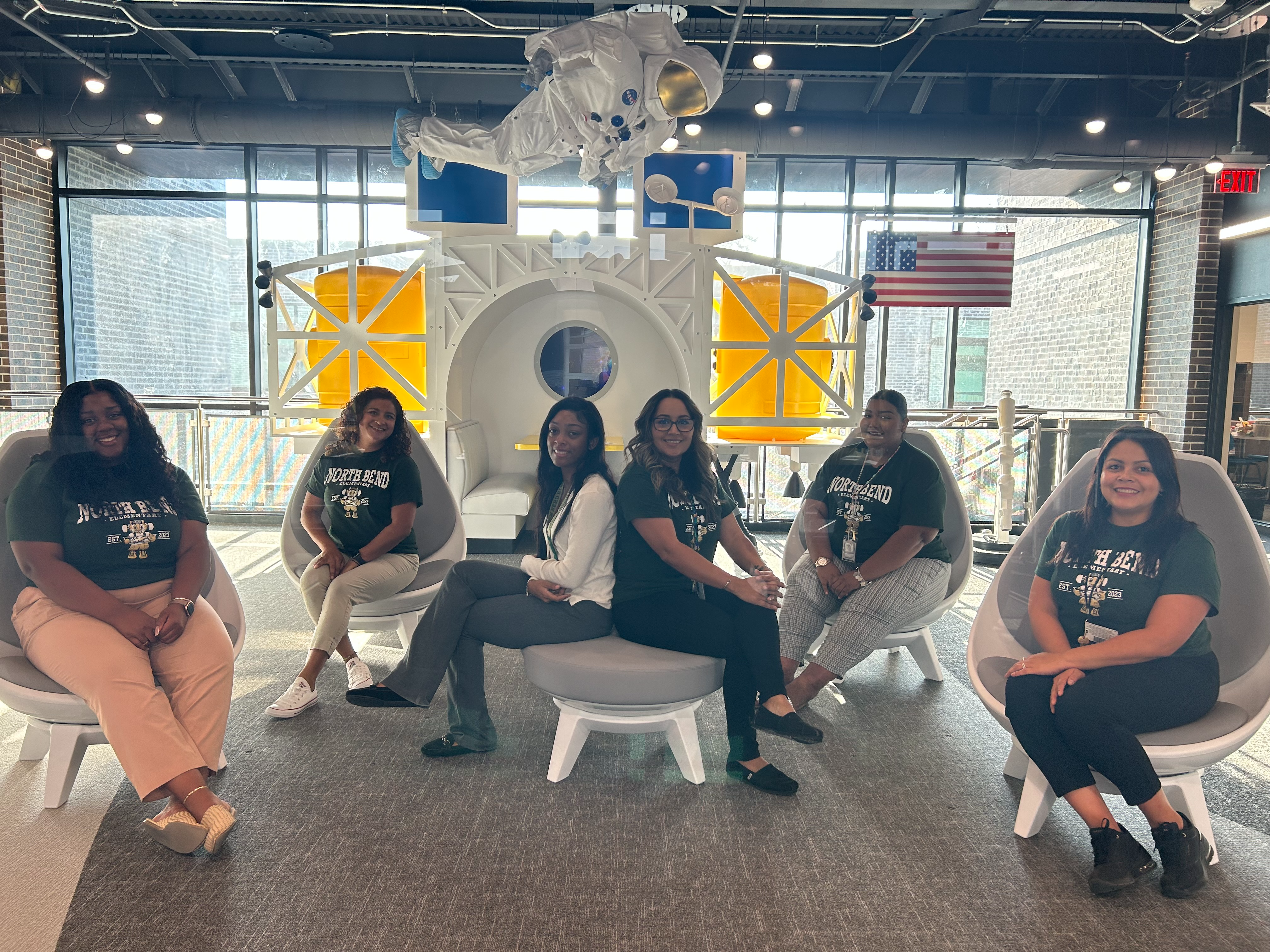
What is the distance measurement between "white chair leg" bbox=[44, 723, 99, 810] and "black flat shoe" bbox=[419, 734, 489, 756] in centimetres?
101

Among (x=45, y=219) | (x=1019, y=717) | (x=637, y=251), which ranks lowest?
(x=1019, y=717)

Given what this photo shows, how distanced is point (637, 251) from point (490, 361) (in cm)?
163

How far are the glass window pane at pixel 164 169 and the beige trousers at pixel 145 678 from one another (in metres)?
7.37

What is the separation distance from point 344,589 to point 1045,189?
871cm

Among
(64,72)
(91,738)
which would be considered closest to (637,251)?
(91,738)

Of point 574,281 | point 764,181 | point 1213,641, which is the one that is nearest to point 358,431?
point 574,281

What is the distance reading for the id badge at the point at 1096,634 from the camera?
240cm

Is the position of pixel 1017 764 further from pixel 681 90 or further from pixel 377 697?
pixel 681 90

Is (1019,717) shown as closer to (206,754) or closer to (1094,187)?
(206,754)

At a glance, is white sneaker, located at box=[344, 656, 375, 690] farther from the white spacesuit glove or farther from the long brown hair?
the white spacesuit glove

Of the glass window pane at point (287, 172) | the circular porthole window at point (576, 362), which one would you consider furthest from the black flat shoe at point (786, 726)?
the glass window pane at point (287, 172)

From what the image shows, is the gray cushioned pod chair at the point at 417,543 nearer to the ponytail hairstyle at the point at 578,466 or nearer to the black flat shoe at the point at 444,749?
the black flat shoe at the point at 444,749

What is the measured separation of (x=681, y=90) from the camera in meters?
3.50

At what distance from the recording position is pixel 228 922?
2016 mm
